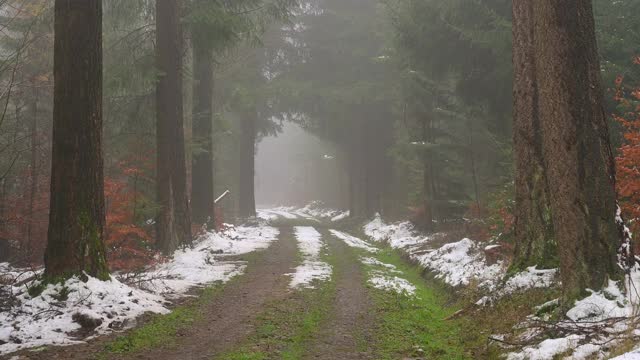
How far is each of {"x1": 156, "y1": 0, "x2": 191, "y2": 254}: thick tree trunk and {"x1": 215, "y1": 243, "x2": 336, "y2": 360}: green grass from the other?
5.36 m

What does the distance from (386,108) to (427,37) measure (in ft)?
45.3

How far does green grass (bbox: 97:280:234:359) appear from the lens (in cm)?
666

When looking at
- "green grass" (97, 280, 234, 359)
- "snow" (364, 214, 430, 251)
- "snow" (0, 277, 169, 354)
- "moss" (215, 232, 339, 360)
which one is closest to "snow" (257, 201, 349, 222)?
"snow" (364, 214, 430, 251)

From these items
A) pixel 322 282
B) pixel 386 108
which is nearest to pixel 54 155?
pixel 322 282

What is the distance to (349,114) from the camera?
30.0 m

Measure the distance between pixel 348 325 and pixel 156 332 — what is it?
2.94m

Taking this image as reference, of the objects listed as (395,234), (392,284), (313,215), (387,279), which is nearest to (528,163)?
(392,284)

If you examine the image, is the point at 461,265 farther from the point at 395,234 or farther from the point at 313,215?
the point at 313,215

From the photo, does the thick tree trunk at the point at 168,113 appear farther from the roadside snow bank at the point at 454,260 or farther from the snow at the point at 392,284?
the roadside snow bank at the point at 454,260

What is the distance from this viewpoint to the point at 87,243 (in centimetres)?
820

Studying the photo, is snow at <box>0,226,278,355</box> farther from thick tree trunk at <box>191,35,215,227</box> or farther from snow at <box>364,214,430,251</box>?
snow at <box>364,214,430,251</box>

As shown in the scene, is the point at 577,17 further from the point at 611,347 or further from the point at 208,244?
the point at 208,244

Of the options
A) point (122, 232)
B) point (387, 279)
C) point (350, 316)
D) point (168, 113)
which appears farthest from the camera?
point (168, 113)

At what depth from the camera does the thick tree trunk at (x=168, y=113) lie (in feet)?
46.5
